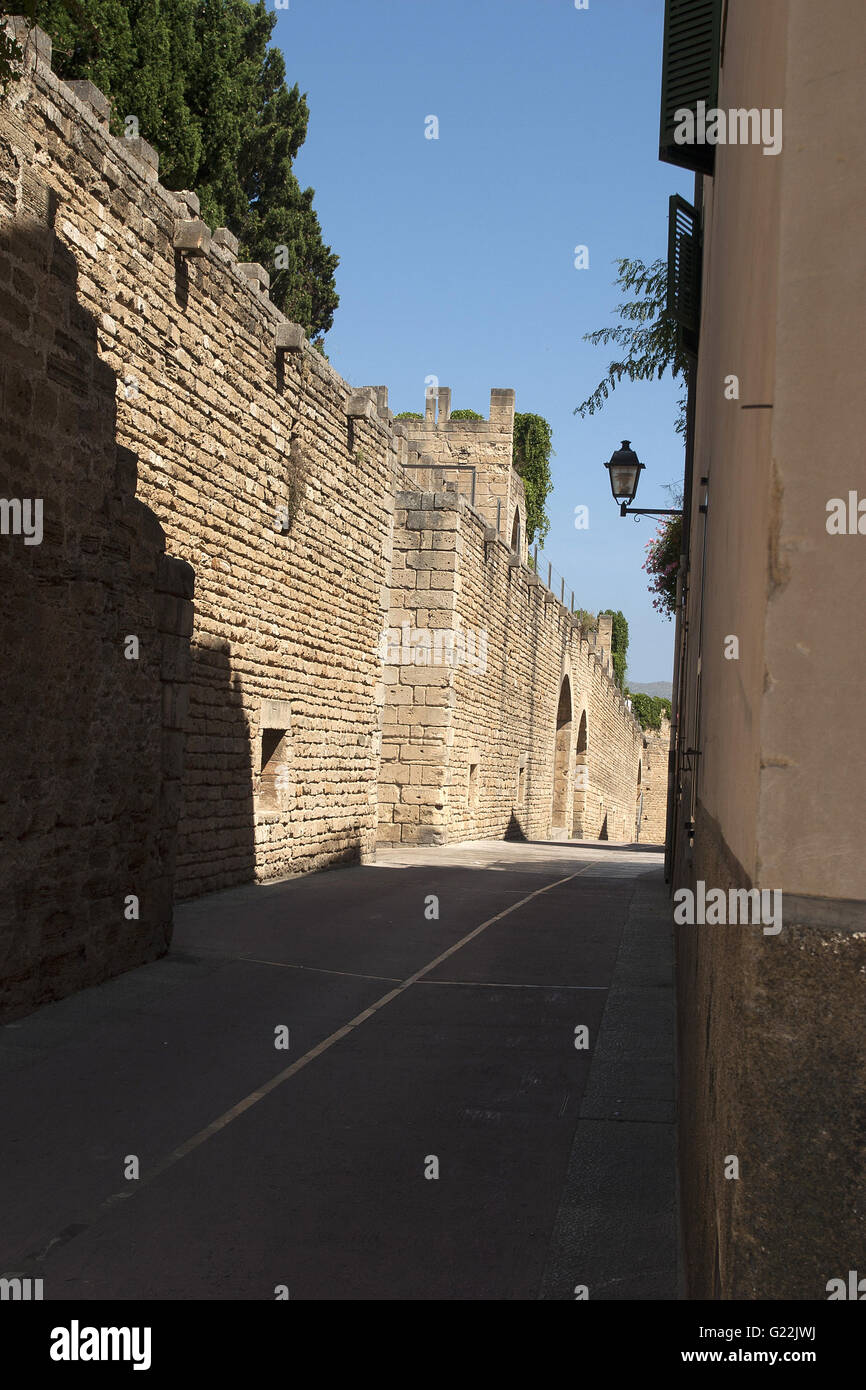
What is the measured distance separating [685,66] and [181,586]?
438 cm

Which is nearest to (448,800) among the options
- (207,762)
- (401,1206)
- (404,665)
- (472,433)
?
(404,665)

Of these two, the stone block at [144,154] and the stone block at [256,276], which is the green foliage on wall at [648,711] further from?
the stone block at [144,154]

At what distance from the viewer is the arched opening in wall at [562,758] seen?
1334 inches

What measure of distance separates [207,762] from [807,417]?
9478 mm

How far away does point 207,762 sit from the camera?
10.9 m

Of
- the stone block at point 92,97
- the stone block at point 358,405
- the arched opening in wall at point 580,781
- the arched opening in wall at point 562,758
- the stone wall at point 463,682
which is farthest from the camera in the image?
the arched opening in wall at point 580,781

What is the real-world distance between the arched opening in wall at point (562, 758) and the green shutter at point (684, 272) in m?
23.9

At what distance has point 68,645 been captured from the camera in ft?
21.7

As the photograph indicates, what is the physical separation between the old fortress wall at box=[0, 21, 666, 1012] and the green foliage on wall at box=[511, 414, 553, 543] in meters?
23.2

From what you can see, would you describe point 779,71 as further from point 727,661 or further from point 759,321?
point 727,661

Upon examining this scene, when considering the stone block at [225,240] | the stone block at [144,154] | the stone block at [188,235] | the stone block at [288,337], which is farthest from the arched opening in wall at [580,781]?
the stone block at [144,154]

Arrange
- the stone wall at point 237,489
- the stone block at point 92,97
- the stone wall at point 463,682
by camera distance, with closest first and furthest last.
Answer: the stone block at point 92,97, the stone wall at point 237,489, the stone wall at point 463,682

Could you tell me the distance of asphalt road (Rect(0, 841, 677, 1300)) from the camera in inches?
141

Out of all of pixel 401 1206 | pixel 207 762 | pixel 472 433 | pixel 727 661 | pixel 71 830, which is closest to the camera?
pixel 727 661
